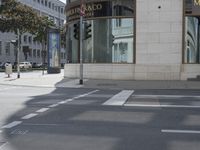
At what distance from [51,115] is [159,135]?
356 centimetres

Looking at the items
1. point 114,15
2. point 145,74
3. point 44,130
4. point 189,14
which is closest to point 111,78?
point 145,74

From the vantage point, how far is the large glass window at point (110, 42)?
28.9 m

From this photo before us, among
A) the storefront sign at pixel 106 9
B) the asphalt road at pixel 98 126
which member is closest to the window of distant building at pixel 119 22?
the storefront sign at pixel 106 9

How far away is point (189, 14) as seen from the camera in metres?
28.2

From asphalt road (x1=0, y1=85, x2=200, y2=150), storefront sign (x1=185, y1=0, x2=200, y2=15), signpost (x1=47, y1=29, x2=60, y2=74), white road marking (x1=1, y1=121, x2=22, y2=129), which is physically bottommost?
asphalt road (x1=0, y1=85, x2=200, y2=150)

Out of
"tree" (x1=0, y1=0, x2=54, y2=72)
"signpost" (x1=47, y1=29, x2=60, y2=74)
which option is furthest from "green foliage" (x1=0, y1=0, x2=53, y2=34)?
"signpost" (x1=47, y1=29, x2=60, y2=74)

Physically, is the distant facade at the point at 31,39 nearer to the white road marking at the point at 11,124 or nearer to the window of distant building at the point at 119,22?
the window of distant building at the point at 119,22

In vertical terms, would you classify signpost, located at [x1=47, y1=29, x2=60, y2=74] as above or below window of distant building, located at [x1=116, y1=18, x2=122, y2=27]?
below

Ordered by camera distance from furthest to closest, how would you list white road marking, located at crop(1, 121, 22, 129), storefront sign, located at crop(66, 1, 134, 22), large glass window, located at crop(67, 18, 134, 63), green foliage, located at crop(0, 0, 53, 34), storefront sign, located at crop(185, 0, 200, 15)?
green foliage, located at crop(0, 0, 53, 34), storefront sign, located at crop(66, 1, 134, 22), large glass window, located at crop(67, 18, 134, 63), storefront sign, located at crop(185, 0, 200, 15), white road marking, located at crop(1, 121, 22, 129)

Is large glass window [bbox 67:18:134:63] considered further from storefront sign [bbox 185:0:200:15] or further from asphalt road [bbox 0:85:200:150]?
asphalt road [bbox 0:85:200:150]

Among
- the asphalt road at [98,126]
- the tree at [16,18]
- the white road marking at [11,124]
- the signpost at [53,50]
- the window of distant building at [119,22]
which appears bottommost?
the asphalt road at [98,126]

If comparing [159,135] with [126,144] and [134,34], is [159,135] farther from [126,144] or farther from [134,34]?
[134,34]

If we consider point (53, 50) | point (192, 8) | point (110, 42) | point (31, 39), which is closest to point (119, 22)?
point (110, 42)

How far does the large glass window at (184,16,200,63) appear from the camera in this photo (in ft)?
92.7
